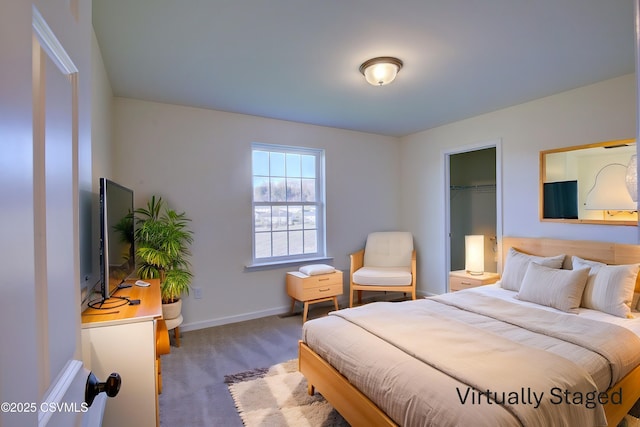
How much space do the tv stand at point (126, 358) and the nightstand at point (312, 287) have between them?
6.87 feet

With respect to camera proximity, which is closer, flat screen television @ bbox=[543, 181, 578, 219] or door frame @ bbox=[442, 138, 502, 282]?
flat screen television @ bbox=[543, 181, 578, 219]

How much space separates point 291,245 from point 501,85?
2.87m

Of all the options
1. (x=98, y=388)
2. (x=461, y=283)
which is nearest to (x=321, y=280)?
(x=461, y=283)

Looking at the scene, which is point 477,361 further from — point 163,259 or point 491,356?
point 163,259

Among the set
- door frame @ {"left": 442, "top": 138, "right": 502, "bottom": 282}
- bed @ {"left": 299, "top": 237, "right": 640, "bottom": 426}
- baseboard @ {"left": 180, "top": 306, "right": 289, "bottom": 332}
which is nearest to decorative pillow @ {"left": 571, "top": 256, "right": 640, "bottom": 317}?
bed @ {"left": 299, "top": 237, "right": 640, "bottom": 426}

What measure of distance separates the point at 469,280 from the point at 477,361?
2159 mm

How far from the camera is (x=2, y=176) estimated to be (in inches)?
16.1

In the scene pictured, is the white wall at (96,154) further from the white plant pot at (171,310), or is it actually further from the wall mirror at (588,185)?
the wall mirror at (588,185)

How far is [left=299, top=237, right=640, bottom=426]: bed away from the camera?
1.38m

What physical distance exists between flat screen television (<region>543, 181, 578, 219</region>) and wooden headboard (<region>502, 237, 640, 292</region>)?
0.27m

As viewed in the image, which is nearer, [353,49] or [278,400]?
[278,400]

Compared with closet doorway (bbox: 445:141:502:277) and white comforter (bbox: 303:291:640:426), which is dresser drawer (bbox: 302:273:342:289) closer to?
white comforter (bbox: 303:291:640:426)

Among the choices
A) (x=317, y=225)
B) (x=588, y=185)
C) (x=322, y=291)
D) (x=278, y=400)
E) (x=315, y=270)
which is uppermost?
(x=588, y=185)

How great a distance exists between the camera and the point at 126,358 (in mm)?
1606
